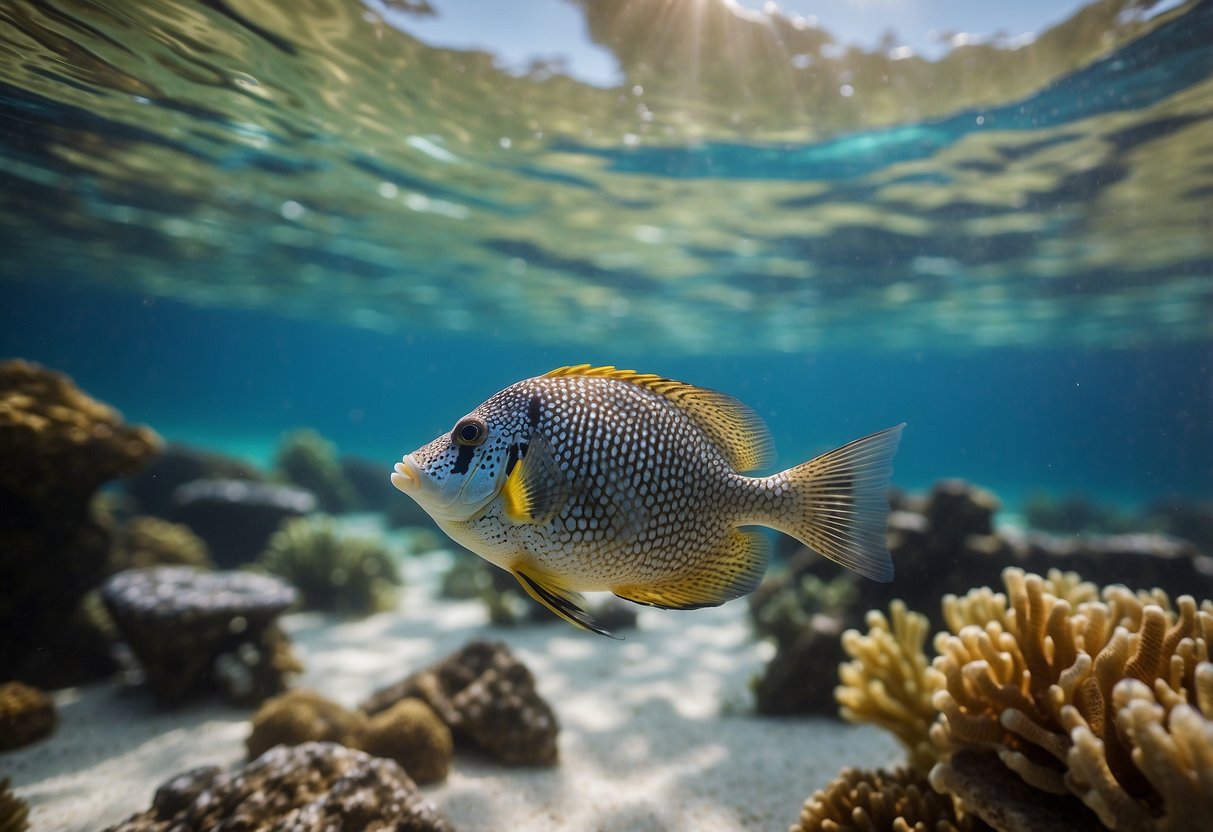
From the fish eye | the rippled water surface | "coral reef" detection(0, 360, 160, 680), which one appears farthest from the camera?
the rippled water surface

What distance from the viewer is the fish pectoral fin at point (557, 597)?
182 cm

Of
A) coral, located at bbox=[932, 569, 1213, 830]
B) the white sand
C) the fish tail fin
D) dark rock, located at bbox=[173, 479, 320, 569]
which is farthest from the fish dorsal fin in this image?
dark rock, located at bbox=[173, 479, 320, 569]

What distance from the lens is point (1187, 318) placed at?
2681 cm

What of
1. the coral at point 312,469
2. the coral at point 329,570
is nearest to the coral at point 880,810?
the coral at point 329,570

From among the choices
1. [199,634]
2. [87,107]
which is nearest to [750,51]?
[199,634]

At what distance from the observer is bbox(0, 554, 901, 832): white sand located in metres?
4.01

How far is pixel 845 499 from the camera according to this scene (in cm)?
229

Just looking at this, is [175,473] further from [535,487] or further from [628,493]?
[628,493]

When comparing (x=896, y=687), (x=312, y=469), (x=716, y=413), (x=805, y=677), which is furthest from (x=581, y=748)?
(x=312, y=469)

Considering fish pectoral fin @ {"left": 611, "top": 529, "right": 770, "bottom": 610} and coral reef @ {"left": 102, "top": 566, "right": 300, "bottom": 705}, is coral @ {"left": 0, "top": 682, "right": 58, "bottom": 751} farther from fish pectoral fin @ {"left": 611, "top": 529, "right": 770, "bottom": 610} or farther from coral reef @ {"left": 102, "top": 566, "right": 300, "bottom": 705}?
fish pectoral fin @ {"left": 611, "top": 529, "right": 770, "bottom": 610}

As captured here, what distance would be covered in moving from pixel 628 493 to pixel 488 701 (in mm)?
3585

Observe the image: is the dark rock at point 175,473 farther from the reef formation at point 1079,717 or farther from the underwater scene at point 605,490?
the reef formation at point 1079,717

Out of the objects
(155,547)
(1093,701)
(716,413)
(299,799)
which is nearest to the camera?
(1093,701)

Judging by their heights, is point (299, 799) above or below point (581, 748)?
above
